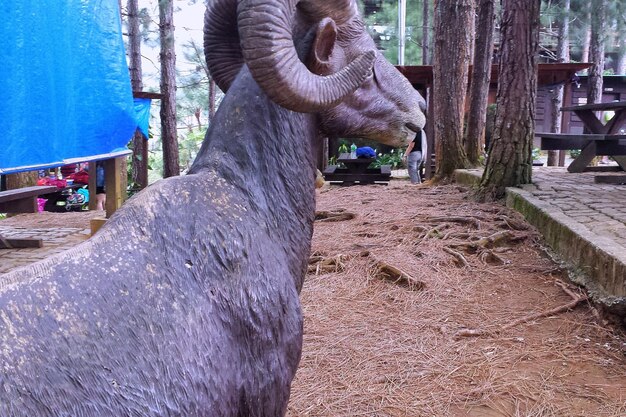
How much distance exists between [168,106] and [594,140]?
31.4 feet

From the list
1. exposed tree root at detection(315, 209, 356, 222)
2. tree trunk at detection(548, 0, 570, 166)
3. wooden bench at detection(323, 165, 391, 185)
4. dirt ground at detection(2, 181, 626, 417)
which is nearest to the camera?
dirt ground at detection(2, 181, 626, 417)

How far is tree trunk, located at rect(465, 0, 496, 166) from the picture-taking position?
37.2 ft

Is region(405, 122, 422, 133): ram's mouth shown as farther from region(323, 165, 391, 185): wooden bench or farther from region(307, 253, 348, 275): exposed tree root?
region(323, 165, 391, 185): wooden bench

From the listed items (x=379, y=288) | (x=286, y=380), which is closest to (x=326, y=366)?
(x=379, y=288)

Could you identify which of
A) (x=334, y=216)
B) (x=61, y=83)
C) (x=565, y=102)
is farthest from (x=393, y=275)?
(x=565, y=102)

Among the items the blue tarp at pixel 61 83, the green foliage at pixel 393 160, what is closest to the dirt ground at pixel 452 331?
the blue tarp at pixel 61 83

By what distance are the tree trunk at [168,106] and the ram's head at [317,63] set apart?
1183cm

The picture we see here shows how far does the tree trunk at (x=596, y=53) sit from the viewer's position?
19.8 metres

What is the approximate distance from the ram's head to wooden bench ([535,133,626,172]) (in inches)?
314

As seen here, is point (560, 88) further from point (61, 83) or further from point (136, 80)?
point (61, 83)

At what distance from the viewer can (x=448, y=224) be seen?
6.84 metres

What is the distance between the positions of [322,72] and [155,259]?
2.86 feet

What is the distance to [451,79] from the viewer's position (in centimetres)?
1126

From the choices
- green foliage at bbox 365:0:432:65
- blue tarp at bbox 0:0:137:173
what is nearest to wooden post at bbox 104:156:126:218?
blue tarp at bbox 0:0:137:173
